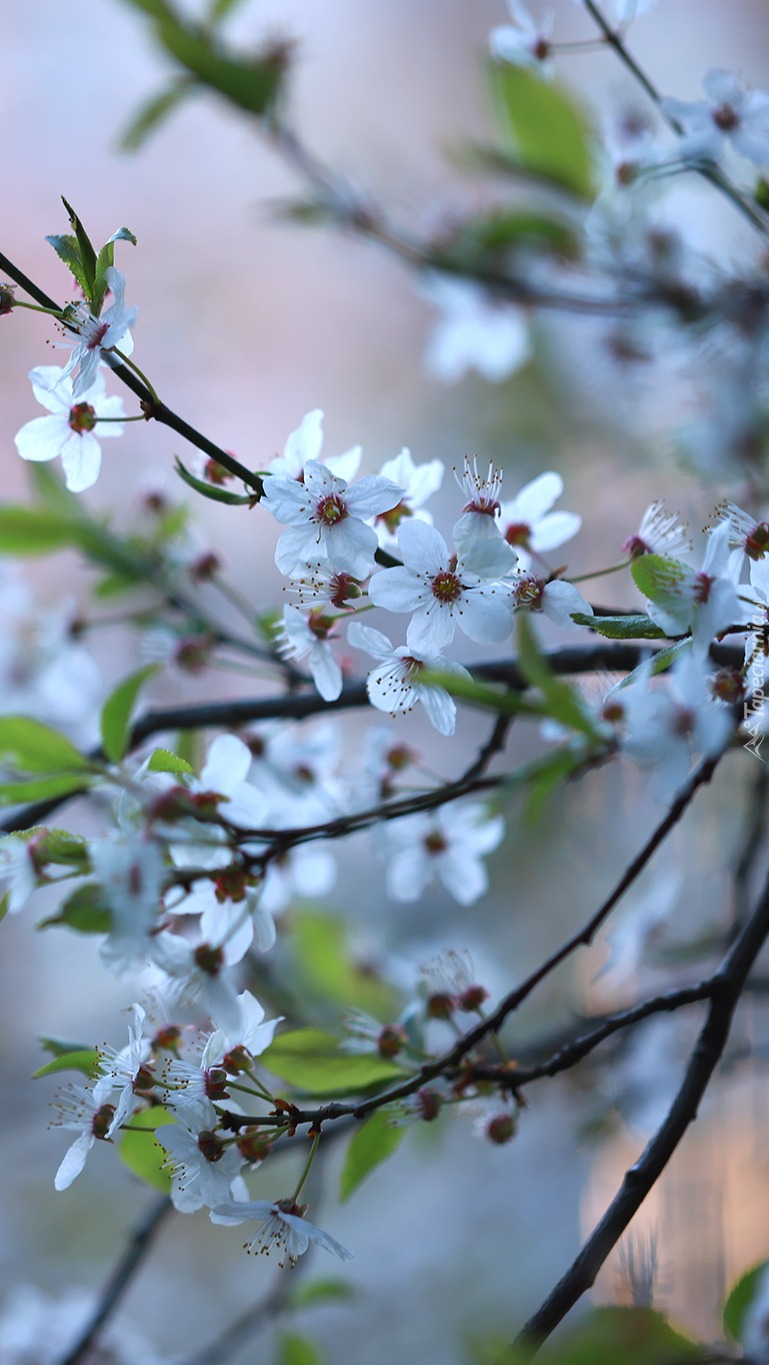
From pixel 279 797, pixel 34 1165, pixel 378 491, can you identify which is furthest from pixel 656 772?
pixel 34 1165

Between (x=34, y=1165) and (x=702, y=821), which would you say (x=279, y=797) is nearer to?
(x=702, y=821)

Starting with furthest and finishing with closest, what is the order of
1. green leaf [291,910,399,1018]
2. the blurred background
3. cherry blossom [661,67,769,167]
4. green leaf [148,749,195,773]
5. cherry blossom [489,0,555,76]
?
the blurred background < green leaf [291,910,399,1018] < cherry blossom [489,0,555,76] < cherry blossom [661,67,769,167] < green leaf [148,749,195,773]

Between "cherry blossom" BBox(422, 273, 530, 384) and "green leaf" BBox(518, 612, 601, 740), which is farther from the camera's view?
"cherry blossom" BBox(422, 273, 530, 384)

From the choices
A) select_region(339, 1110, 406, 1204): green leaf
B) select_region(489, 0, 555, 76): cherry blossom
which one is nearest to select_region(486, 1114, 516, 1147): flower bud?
select_region(339, 1110, 406, 1204): green leaf

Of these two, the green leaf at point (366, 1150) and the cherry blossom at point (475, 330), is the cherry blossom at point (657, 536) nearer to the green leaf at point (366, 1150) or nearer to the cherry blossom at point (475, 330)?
the green leaf at point (366, 1150)

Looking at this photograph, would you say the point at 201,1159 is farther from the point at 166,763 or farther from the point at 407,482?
the point at 407,482

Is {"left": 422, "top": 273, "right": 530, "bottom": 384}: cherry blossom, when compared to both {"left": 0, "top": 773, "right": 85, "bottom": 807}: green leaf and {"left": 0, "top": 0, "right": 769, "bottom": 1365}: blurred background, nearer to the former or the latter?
{"left": 0, "top": 0, "right": 769, "bottom": 1365}: blurred background

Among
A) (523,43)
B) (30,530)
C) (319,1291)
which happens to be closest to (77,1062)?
(30,530)
